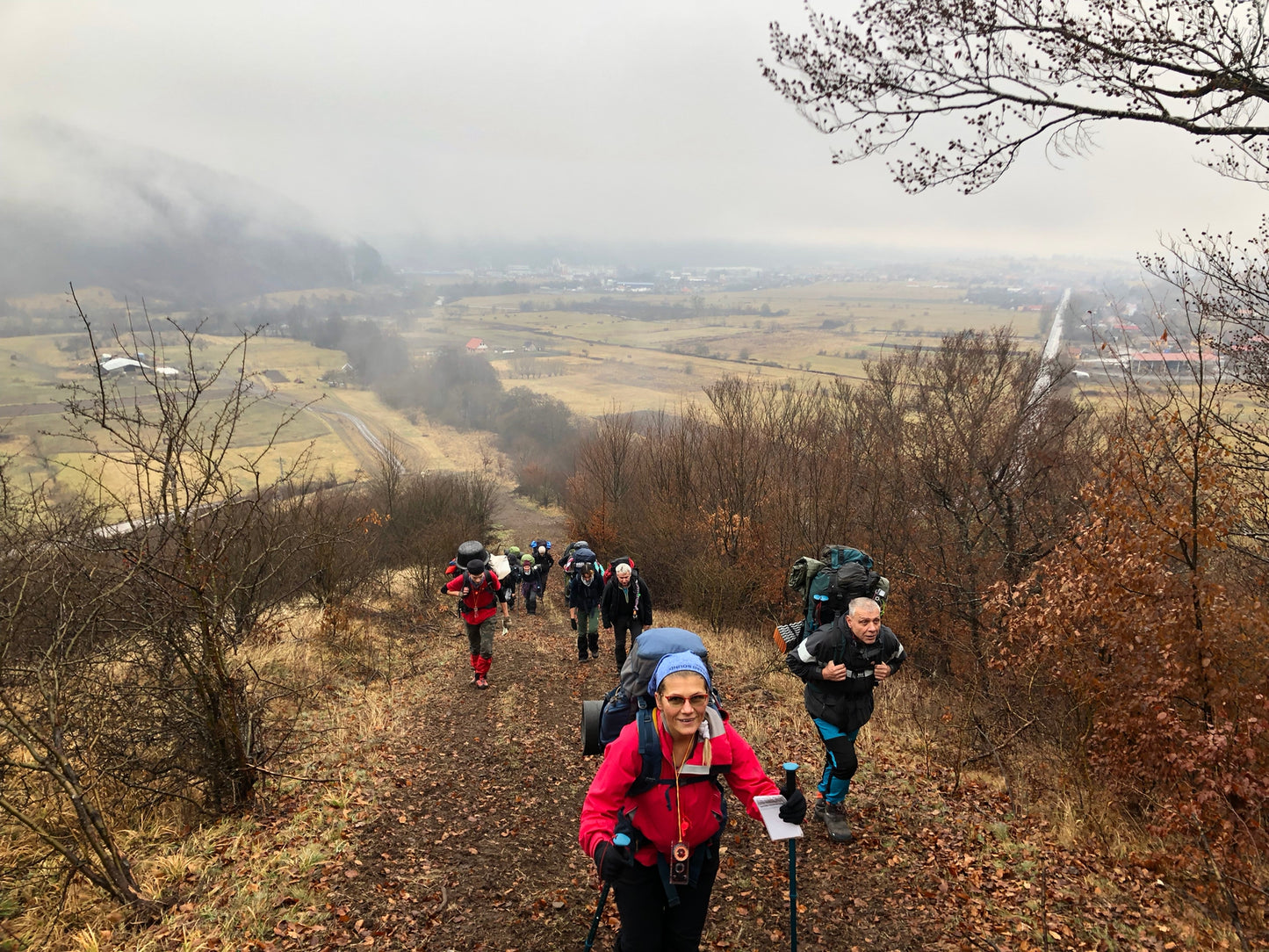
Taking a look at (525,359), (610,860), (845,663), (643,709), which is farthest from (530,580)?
(525,359)

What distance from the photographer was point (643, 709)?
3.37m

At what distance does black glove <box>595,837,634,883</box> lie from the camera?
2908 millimetres

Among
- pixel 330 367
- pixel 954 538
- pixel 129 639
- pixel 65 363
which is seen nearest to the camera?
pixel 129 639

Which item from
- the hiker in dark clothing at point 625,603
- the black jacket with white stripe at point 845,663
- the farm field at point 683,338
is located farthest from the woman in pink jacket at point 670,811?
the farm field at point 683,338

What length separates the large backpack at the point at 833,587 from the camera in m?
5.34

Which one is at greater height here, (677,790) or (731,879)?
(677,790)

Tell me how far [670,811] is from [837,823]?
9.50 feet

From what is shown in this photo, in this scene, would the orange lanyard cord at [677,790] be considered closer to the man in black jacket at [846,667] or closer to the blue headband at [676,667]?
the blue headband at [676,667]

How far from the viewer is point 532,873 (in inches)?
207

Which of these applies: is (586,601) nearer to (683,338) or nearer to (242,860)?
(242,860)

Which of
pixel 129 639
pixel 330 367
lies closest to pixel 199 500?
pixel 129 639

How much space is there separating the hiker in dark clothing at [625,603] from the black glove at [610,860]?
18.5ft

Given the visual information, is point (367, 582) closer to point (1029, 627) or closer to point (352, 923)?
point (352, 923)

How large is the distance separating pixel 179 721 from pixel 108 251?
254429 millimetres
